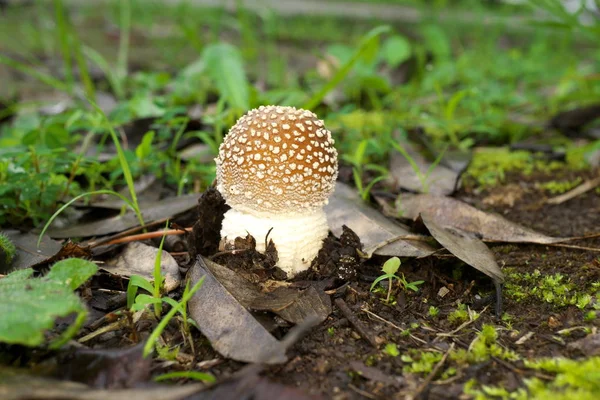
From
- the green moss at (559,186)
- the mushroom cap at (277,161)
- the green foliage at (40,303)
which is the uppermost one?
the mushroom cap at (277,161)

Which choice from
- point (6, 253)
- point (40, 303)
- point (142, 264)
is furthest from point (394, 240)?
point (6, 253)

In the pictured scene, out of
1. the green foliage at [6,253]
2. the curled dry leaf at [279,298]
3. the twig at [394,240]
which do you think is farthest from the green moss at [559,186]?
the green foliage at [6,253]

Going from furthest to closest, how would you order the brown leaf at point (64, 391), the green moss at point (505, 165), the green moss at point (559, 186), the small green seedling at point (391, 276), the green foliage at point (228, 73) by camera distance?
1. the green foliage at point (228, 73)
2. the green moss at point (505, 165)
3. the green moss at point (559, 186)
4. the small green seedling at point (391, 276)
5. the brown leaf at point (64, 391)

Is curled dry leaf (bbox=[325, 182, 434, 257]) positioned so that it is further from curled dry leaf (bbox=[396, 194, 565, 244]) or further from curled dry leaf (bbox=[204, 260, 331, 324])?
curled dry leaf (bbox=[204, 260, 331, 324])

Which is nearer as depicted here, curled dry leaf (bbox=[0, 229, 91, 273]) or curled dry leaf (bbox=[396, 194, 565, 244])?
curled dry leaf (bbox=[0, 229, 91, 273])

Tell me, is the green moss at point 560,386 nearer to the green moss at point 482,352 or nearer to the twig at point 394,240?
the green moss at point 482,352

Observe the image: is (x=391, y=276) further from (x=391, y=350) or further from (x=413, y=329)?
(x=391, y=350)

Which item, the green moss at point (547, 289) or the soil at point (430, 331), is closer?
the soil at point (430, 331)

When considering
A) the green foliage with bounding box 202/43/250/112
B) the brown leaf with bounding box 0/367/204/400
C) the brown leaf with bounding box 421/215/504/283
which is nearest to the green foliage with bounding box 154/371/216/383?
the brown leaf with bounding box 0/367/204/400
